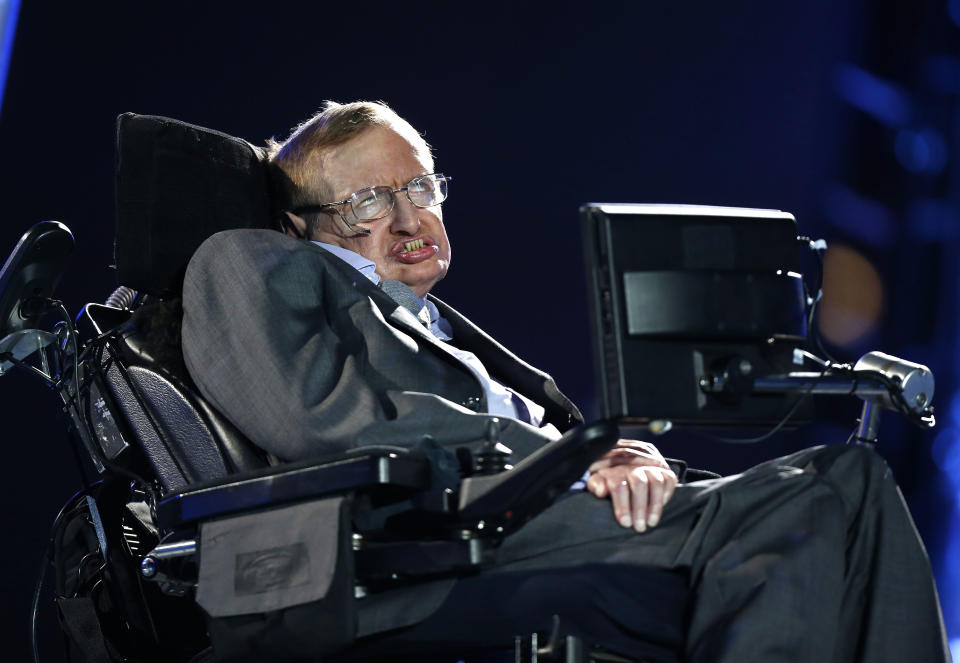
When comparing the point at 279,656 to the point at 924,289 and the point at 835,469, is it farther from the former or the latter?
the point at 924,289

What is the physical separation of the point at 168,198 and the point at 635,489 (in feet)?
3.05

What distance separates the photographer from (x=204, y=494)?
4.48ft

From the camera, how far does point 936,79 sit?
3748 millimetres

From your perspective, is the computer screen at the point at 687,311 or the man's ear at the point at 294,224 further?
the man's ear at the point at 294,224

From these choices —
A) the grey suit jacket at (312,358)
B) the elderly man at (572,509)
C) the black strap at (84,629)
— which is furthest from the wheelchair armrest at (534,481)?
the black strap at (84,629)

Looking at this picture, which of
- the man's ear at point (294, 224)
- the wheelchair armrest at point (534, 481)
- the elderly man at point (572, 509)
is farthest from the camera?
the man's ear at point (294, 224)

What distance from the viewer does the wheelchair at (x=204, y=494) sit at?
1.27 meters

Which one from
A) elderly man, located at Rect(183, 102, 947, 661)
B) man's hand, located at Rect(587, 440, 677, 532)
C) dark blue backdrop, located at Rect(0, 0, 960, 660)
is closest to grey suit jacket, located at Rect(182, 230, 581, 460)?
elderly man, located at Rect(183, 102, 947, 661)

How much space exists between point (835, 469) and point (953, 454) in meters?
2.42

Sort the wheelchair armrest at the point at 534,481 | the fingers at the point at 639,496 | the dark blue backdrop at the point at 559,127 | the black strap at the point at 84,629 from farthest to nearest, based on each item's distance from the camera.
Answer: the dark blue backdrop at the point at 559,127, the black strap at the point at 84,629, the fingers at the point at 639,496, the wheelchair armrest at the point at 534,481

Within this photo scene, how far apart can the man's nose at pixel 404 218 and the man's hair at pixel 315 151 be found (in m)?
0.12

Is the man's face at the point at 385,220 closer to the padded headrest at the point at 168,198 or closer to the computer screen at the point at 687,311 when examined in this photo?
the padded headrest at the point at 168,198

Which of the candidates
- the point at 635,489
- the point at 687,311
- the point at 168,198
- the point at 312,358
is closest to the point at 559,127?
the point at 168,198

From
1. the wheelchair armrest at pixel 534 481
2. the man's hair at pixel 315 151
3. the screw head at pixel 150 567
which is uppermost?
the man's hair at pixel 315 151
